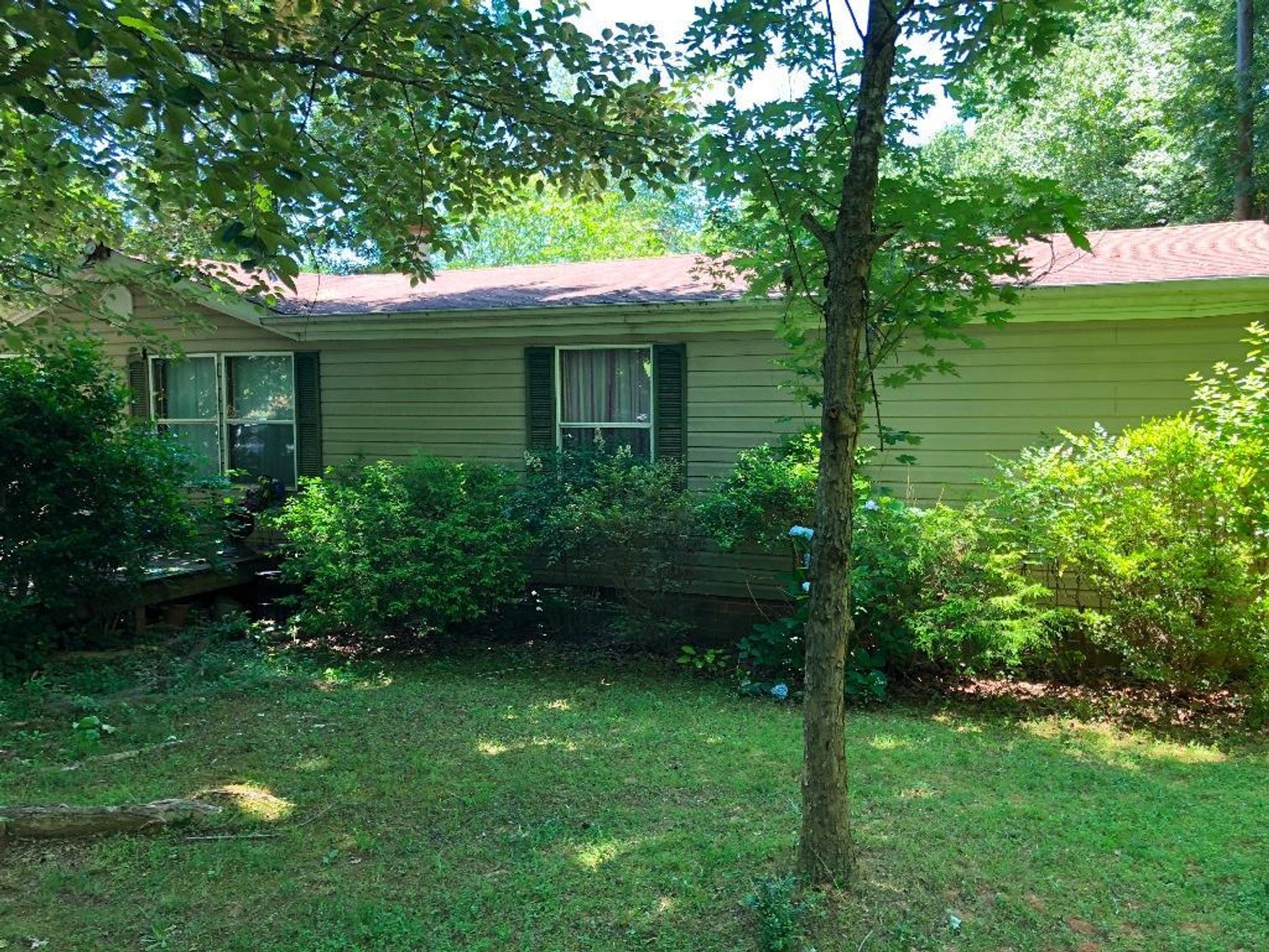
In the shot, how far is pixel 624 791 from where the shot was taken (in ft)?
14.3

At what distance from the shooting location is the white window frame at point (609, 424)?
822 cm

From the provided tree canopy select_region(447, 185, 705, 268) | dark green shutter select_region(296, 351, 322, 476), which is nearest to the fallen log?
dark green shutter select_region(296, 351, 322, 476)

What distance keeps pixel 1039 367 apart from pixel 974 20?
4224 millimetres

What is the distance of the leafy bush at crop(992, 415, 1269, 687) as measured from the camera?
209 inches

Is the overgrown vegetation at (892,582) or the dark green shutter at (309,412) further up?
the dark green shutter at (309,412)

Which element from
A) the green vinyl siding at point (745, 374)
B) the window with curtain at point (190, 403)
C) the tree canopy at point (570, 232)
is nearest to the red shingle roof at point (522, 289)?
the green vinyl siding at point (745, 374)

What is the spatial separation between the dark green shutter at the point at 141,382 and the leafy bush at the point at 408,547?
3.90m

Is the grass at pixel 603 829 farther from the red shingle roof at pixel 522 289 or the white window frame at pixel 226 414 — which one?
the white window frame at pixel 226 414

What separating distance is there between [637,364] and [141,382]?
6404 mm

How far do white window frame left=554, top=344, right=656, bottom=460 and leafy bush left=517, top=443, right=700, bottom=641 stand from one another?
478mm

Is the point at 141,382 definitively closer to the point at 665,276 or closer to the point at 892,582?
the point at 665,276

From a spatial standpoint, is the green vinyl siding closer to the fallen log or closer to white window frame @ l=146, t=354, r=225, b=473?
white window frame @ l=146, t=354, r=225, b=473

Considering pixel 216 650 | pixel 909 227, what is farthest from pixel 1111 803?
pixel 216 650

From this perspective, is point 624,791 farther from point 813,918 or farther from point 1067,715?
point 1067,715
